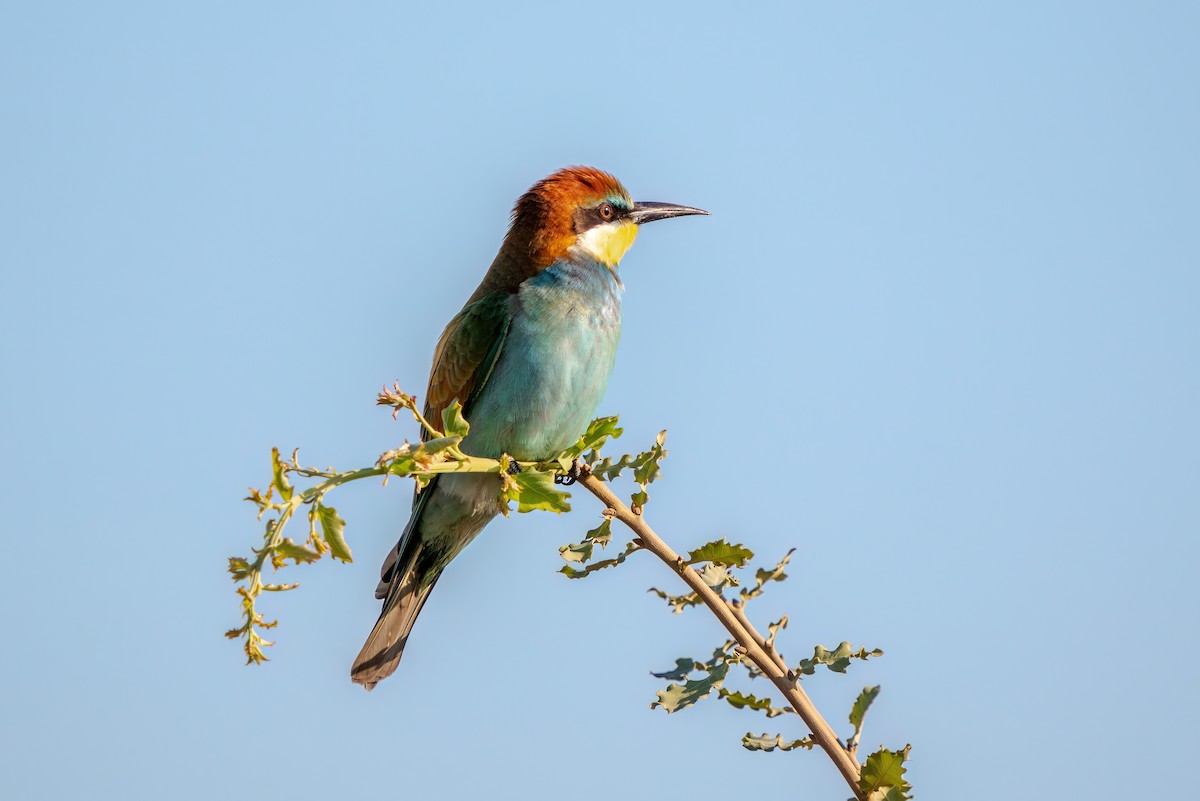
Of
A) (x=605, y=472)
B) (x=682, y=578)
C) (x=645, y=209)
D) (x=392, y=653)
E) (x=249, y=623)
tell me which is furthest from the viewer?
(x=645, y=209)

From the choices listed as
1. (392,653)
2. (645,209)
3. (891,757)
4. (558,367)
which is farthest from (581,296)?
(891,757)

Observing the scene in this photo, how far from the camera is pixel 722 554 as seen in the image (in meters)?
1.73

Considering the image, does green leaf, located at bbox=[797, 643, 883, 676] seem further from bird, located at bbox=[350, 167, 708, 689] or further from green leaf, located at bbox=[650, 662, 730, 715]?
bird, located at bbox=[350, 167, 708, 689]

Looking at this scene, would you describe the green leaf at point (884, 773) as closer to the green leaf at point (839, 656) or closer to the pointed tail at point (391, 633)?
the green leaf at point (839, 656)

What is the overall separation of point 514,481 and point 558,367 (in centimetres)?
154

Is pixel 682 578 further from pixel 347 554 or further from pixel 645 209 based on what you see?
pixel 645 209

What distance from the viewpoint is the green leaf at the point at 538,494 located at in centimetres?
177

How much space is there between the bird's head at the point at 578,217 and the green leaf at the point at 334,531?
2.17 meters

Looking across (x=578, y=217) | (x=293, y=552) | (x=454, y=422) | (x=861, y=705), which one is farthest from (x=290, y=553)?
(x=578, y=217)

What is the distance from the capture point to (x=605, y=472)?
1.93 metres

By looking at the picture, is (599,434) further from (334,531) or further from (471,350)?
(471,350)

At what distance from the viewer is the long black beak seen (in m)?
3.81

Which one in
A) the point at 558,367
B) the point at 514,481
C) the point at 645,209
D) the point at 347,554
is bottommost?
the point at 347,554

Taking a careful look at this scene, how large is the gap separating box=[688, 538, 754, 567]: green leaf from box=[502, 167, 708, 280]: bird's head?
Answer: 1.92 m
